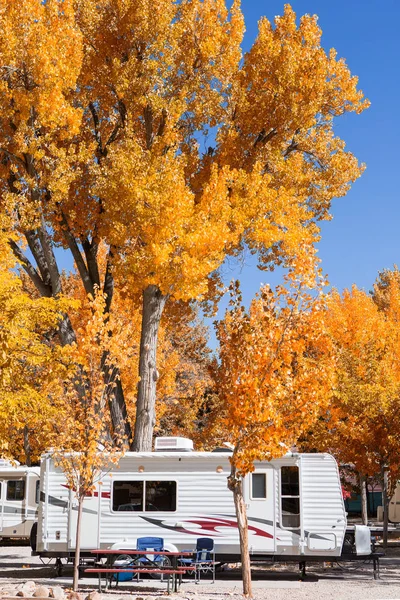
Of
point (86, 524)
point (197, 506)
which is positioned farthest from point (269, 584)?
point (86, 524)

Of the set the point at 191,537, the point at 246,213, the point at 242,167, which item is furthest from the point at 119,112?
the point at 191,537

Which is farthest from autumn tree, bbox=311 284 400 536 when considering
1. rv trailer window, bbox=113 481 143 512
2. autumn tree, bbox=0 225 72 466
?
autumn tree, bbox=0 225 72 466

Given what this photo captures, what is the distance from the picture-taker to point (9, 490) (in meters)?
25.0

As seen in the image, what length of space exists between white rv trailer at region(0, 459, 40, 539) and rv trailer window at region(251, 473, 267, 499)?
10302 millimetres

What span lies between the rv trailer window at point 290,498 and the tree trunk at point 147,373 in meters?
3.29

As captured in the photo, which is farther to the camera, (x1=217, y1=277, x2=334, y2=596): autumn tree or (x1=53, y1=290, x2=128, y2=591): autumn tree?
(x1=53, y1=290, x2=128, y2=591): autumn tree

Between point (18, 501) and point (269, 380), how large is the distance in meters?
15.2

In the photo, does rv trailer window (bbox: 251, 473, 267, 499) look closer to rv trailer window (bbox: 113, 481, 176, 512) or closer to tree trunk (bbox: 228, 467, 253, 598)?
rv trailer window (bbox: 113, 481, 176, 512)

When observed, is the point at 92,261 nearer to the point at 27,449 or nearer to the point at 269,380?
the point at 269,380

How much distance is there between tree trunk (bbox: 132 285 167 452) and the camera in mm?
18078

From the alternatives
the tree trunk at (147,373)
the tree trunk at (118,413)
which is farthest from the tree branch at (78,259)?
the tree trunk at (118,413)

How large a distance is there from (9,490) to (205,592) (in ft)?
41.2

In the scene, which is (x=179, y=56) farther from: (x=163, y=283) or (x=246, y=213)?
(x=163, y=283)

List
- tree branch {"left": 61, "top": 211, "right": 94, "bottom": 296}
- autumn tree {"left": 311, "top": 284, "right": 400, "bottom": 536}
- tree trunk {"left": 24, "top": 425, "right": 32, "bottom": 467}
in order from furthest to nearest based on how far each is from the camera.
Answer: tree trunk {"left": 24, "top": 425, "right": 32, "bottom": 467} < autumn tree {"left": 311, "top": 284, "right": 400, "bottom": 536} < tree branch {"left": 61, "top": 211, "right": 94, "bottom": 296}
